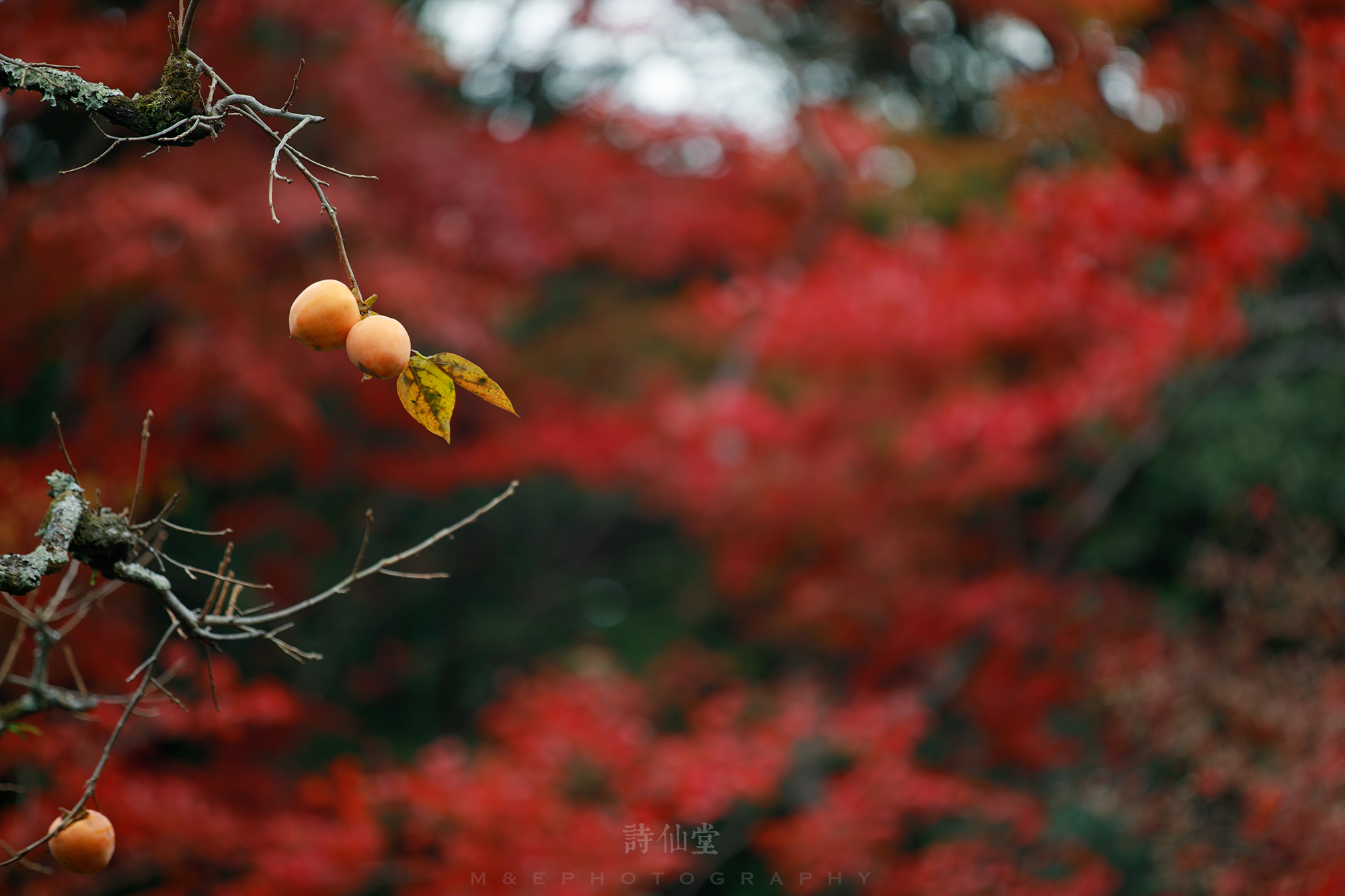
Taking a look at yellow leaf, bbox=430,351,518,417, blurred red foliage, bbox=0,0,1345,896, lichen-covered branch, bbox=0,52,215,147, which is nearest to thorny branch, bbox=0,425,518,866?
yellow leaf, bbox=430,351,518,417

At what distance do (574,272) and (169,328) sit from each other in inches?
98.6

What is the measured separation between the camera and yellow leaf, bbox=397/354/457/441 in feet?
2.79

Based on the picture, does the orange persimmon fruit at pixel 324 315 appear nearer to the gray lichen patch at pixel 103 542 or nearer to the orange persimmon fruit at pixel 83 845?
the gray lichen patch at pixel 103 542

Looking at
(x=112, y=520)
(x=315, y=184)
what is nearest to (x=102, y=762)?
(x=112, y=520)

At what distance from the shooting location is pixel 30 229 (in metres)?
2.85

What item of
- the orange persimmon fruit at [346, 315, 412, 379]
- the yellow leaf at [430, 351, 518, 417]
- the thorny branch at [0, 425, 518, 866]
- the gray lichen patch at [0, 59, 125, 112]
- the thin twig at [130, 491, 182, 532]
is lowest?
the thorny branch at [0, 425, 518, 866]

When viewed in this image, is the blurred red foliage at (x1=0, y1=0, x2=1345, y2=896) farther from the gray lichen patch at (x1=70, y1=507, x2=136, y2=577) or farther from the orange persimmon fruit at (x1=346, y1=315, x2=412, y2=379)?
the orange persimmon fruit at (x1=346, y1=315, x2=412, y2=379)

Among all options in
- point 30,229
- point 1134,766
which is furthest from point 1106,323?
point 30,229

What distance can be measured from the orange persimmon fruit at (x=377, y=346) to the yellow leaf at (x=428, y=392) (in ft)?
0.17

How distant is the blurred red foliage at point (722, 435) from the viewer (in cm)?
299

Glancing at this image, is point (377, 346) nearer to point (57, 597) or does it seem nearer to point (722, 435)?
point (57, 597)

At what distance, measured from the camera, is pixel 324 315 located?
80 cm

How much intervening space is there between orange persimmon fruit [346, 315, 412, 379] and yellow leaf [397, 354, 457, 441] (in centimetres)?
5

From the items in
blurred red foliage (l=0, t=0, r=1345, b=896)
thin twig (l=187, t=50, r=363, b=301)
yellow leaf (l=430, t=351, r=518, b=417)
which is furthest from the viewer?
blurred red foliage (l=0, t=0, r=1345, b=896)
